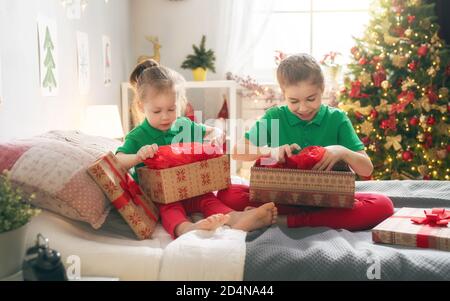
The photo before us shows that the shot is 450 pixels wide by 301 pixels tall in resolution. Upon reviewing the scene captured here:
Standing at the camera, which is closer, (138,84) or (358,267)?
(358,267)

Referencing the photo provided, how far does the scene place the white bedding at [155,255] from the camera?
131 centimetres

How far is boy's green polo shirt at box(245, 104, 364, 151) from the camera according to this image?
1947 millimetres

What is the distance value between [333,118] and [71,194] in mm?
1016

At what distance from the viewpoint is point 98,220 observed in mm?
1589

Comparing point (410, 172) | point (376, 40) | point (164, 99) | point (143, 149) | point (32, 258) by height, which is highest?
point (376, 40)

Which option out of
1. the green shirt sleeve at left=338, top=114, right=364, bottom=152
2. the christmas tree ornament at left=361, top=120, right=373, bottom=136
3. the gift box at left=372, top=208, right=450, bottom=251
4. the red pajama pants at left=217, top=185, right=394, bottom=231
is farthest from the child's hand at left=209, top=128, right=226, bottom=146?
the christmas tree ornament at left=361, top=120, right=373, bottom=136

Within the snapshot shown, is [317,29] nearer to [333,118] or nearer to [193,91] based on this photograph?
[193,91]

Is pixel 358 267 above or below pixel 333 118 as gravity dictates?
below

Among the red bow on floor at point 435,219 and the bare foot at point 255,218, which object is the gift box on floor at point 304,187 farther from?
the red bow on floor at point 435,219

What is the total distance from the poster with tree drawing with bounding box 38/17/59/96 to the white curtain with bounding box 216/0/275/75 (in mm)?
1747

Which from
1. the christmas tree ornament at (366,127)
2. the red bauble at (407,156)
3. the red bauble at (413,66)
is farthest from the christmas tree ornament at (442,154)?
the red bauble at (413,66)

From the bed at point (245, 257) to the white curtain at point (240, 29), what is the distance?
2860mm

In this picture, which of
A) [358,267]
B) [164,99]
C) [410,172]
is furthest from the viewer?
[410,172]

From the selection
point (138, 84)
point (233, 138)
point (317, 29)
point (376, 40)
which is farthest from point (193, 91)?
point (138, 84)
